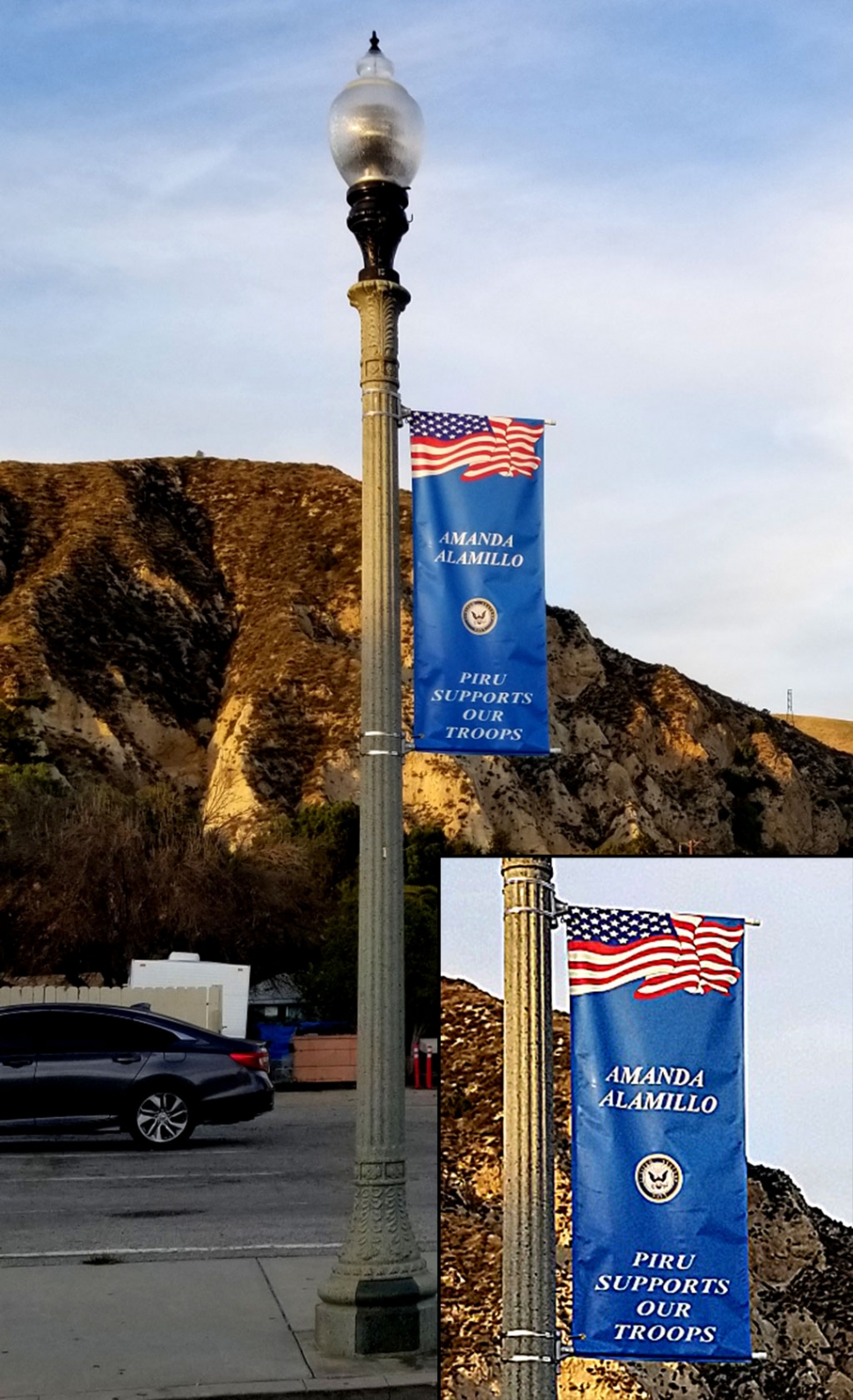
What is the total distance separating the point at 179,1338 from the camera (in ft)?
27.7

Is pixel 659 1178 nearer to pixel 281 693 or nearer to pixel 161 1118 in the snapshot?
pixel 161 1118

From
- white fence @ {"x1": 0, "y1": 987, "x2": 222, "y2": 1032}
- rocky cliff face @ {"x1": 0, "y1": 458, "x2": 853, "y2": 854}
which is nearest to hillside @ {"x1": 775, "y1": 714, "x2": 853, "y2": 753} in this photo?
rocky cliff face @ {"x1": 0, "y1": 458, "x2": 853, "y2": 854}

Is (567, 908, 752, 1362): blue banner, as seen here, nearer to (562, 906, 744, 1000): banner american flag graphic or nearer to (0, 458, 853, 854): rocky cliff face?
(562, 906, 744, 1000): banner american flag graphic

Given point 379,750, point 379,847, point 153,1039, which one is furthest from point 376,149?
point 153,1039

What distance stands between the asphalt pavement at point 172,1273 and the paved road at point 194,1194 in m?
0.03

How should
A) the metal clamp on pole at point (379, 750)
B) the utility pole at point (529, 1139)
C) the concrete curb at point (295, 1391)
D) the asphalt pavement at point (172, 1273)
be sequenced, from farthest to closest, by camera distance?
the metal clamp on pole at point (379, 750) → the asphalt pavement at point (172, 1273) → the concrete curb at point (295, 1391) → the utility pole at point (529, 1139)

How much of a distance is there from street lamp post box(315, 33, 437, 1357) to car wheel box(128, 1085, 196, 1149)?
28.7 feet

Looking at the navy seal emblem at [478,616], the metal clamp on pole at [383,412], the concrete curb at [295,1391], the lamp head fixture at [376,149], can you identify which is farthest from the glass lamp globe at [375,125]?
the concrete curb at [295,1391]

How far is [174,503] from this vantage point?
8356cm

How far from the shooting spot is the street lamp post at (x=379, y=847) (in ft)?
24.6

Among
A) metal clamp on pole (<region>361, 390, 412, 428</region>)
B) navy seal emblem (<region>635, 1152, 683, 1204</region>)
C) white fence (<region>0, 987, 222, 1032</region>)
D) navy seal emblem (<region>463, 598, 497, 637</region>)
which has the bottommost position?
navy seal emblem (<region>635, 1152, 683, 1204</region>)

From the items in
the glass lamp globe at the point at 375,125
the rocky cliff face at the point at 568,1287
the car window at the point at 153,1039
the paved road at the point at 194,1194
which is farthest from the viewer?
the car window at the point at 153,1039

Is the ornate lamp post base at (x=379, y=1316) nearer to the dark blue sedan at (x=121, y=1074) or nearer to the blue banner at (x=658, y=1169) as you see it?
the blue banner at (x=658, y=1169)

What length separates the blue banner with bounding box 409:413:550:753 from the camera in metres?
7.36
